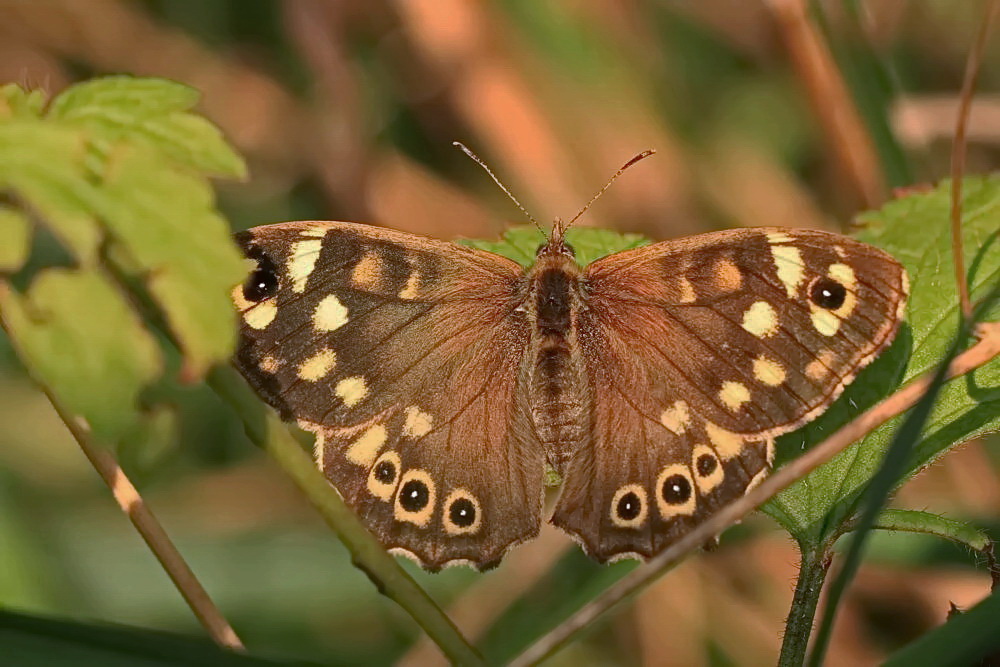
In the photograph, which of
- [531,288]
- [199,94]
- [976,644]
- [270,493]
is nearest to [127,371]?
[199,94]

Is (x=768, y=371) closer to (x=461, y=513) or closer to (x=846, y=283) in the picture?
(x=846, y=283)

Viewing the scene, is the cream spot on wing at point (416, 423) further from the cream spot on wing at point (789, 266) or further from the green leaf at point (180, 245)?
the green leaf at point (180, 245)

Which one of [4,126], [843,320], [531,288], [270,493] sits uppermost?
[843,320]

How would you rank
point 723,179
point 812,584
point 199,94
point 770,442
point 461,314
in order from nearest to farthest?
1. point 199,94
2. point 812,584
3. point 770,442
4. point 461,314
5. point 723,179

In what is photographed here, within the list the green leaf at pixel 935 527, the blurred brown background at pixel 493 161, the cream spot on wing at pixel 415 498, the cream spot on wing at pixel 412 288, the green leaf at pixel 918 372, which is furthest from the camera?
the blurred brown background at pixel 493 161

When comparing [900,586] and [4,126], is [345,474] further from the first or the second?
[900,586]

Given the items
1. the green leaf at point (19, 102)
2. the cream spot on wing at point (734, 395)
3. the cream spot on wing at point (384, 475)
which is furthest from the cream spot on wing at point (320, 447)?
the green leaf at point (19, 102)

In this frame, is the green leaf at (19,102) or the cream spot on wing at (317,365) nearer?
the green leaf at (19,102)
